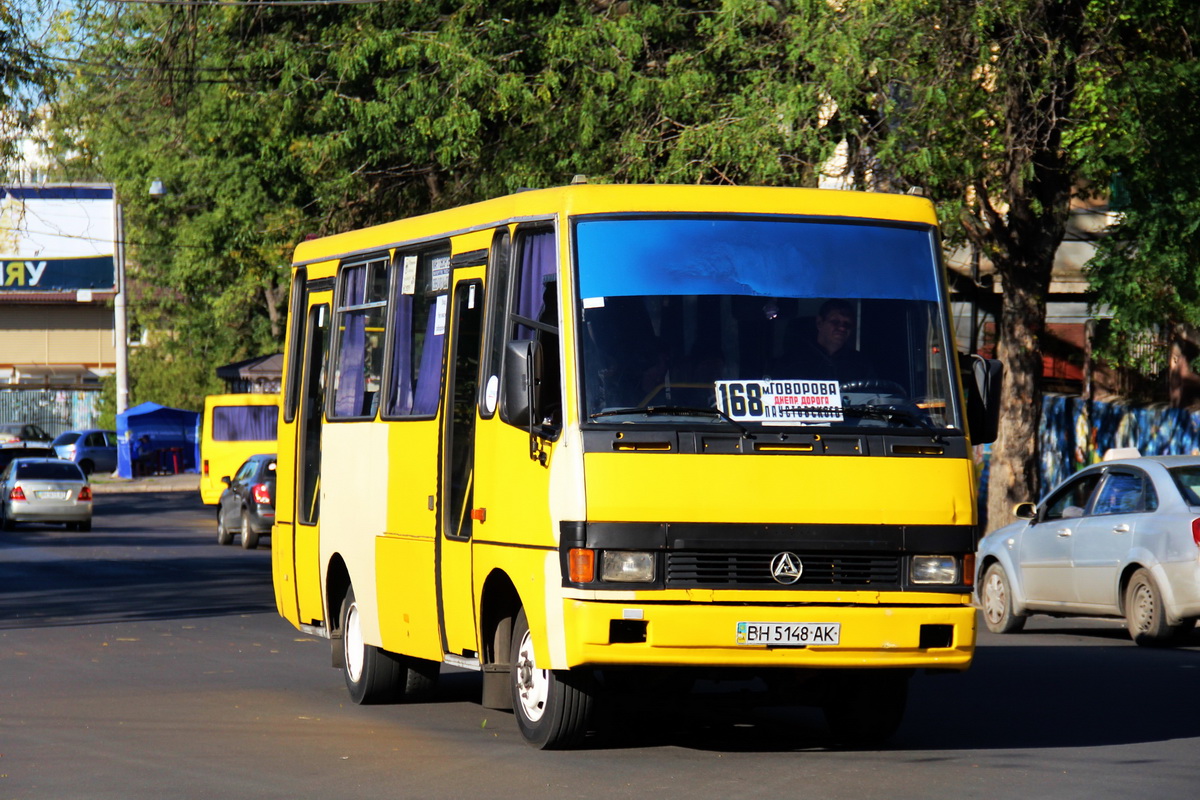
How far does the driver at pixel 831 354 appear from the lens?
369 inches

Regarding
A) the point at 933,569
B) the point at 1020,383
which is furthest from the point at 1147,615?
the point at 1020,383

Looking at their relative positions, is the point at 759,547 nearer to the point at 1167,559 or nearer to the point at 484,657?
the point at 484,657

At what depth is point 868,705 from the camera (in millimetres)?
10109

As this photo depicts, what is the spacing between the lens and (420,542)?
1077 cm

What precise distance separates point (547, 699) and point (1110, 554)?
301 inches

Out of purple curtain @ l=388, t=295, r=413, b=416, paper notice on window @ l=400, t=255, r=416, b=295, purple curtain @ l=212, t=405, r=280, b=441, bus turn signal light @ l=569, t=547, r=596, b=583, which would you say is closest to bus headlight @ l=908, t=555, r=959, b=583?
bus turn signal light @ l=569, t=547, r=596, b=583

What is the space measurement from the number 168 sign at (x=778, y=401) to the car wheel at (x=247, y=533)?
71.7 ft

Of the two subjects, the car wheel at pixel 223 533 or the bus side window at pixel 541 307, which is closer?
the bus side window at pixel 541 307

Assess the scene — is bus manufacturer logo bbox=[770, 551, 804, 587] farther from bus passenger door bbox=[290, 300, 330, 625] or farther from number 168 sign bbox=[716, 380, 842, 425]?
bus passenger door bbox=[290, 300, 330, 625]

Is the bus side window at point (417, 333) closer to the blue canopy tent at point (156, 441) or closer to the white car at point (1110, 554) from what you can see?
the white car at point (1110, 554)

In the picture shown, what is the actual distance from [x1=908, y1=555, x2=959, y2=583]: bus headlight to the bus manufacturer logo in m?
0.55

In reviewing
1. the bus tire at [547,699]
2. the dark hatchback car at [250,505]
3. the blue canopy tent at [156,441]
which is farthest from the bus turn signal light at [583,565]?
the blue canopy tent at [156,441]

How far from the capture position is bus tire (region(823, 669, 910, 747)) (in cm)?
1002

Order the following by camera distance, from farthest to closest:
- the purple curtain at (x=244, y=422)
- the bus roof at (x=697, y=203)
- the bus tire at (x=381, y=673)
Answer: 1. the purple curtain at (x=244, y=422)
2. the bus tire at (x=381, y=673)
3. the bus roof at (x=697, y=203)
